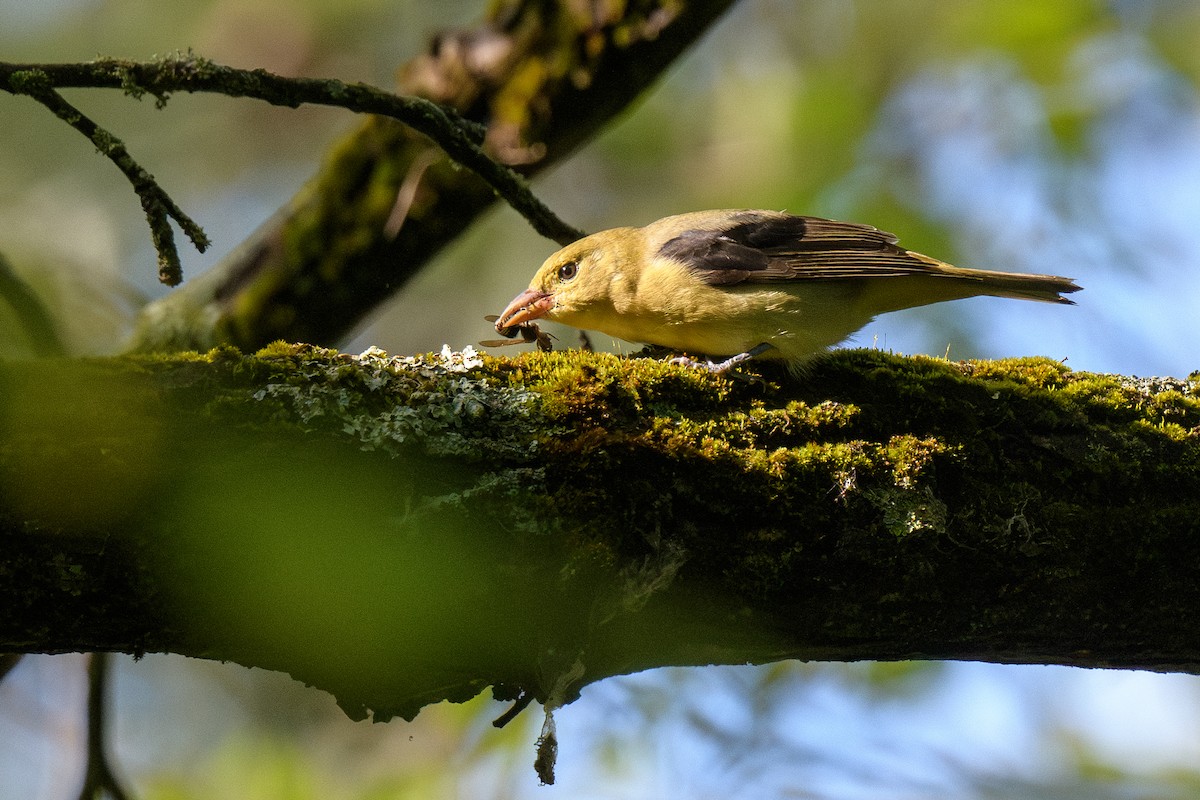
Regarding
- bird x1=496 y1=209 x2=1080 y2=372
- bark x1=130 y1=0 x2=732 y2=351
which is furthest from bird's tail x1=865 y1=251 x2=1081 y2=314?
bark x1=130 y1=0 x2=732 y2=351

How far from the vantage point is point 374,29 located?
10.5 metres

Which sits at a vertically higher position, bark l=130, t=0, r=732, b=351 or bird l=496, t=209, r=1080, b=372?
bark l=130, t=0, r=732, b=351

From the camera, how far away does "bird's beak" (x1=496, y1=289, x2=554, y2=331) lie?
→ 187 inches

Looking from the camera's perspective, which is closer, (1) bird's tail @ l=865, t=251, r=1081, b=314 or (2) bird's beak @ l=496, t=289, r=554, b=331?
(1) bird's tail @ l=865, t=251, r=1081, b=314

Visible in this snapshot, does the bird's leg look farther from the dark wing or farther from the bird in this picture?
the dark wing

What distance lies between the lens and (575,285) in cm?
459

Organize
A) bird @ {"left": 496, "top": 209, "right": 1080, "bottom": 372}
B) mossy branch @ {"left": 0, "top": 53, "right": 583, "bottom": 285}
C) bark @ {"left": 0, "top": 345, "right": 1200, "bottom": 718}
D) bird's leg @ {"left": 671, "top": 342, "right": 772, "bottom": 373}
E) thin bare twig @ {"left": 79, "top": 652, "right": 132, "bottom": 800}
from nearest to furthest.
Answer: bark @ {"left": 0, "top": 345, "right": 1200, "bottom": 718}
mossy branch @ {"left": 0, "top": 53, "right": 583, "bottom": 285}
bird's leg @ {"left": 671, "top": 342, "right": 772, "bottom": 373}
thin bare twig @ {"left": 79, "top": 652, "right": 132, "bottom": 800}
bird @ {"left": 496, "top": 209, "right": 1080, "bottom": 372}

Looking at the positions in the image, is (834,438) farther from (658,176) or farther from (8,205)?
(8,205)

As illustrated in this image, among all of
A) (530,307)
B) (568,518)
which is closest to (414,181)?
(530,307)

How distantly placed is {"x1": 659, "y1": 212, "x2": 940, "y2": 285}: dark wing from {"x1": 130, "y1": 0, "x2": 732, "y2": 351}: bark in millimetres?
977

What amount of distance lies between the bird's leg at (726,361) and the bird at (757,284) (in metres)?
0.01

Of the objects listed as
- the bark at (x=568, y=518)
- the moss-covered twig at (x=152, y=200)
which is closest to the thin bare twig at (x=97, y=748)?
the bark at (x=568, y=518)

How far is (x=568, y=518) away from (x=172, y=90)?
73.9 inches

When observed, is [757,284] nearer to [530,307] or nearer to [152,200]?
[530,307]
